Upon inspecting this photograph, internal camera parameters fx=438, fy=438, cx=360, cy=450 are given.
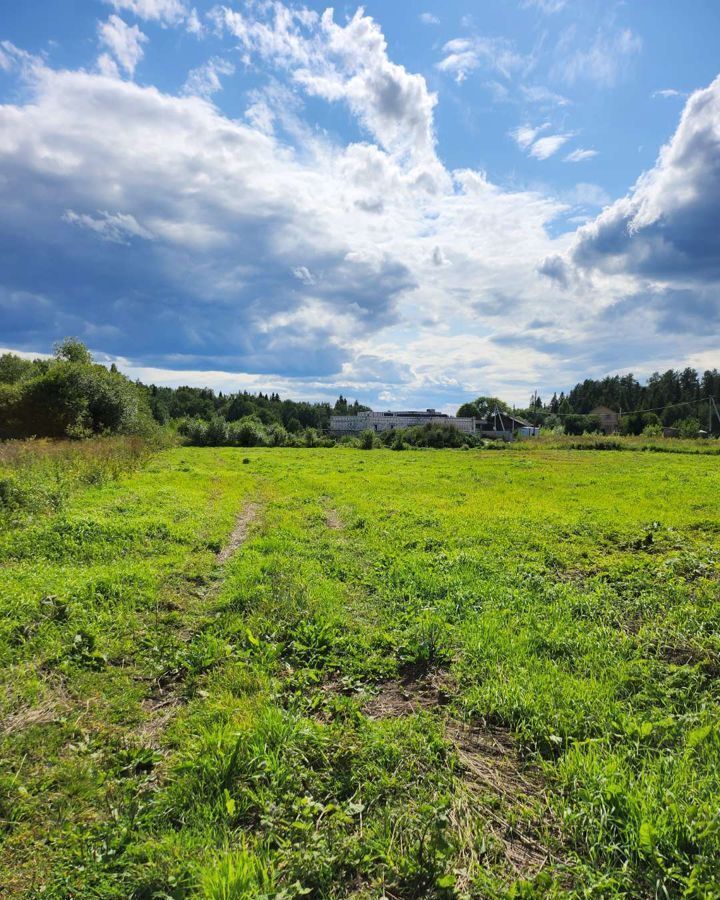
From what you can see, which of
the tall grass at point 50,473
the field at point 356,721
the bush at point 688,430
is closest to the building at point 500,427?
the bush at point 688,430

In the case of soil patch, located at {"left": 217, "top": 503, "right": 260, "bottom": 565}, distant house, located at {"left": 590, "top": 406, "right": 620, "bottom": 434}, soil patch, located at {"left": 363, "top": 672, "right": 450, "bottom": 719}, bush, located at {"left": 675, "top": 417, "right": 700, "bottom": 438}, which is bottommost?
soil patch, located at {"left": 363, "top": 672, "right": 450, "bottom": 719}

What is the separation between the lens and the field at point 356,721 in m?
2.78

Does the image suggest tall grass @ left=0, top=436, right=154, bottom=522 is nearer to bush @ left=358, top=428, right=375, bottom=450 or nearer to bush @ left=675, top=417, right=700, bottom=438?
bush @ left=358, top=428, right=375, bottom=450

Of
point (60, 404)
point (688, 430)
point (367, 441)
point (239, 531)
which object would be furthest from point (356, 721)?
point (688, 430)

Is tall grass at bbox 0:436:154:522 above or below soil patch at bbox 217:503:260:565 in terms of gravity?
above

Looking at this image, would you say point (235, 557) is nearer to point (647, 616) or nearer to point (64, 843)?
point (64, 843)

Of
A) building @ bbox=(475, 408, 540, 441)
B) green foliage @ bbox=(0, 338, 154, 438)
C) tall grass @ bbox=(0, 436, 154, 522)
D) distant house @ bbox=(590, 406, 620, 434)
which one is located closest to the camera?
tall grass @ bbox=(0, 436, 154, 522)

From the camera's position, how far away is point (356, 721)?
13.8 feet

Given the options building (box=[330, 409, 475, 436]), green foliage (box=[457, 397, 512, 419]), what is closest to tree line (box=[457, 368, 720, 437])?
green foliage (box=[457, 397, 512, 419])

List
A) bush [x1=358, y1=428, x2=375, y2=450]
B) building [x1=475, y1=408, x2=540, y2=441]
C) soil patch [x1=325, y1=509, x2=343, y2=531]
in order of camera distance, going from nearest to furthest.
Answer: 1. soil patch [x1=325, y1=509, x2=343, y2=531]
2. bush [x1=358, y1=428, x2=375, y2=450]
3. building [x1=475, y1=408, x2=540, y2=441]

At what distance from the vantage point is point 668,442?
178 ft

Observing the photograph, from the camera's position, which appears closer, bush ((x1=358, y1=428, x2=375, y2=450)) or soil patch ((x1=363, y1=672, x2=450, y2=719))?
soil patch ((x1=363, y1=672, x2=450, y2=719))

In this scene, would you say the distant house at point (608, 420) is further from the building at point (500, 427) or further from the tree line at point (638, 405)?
the building at point (500, 427)

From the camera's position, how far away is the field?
2779mm
